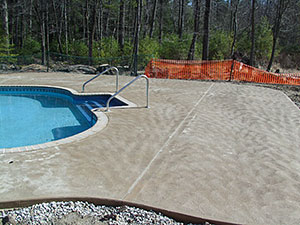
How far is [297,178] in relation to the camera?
3883mm

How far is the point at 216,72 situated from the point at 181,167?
1270 cm

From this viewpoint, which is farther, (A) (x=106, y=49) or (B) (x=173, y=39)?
(A) (x=106, y=49)

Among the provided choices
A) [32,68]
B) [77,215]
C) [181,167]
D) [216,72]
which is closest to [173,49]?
[216,72]

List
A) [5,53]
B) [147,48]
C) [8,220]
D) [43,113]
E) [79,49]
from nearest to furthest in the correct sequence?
1. [8,220]
2. [43,113]
3. [147,48]
4. [5,53]
5. [79,49]

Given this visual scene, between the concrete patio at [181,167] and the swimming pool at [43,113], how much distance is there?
1559 millimetres

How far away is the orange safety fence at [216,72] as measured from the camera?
15.5 m

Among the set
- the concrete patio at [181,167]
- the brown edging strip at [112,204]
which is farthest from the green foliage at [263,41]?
the brown edging strip at [112,204]

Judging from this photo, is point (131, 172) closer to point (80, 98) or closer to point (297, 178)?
point (297, 178)

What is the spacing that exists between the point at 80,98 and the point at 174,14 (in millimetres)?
37644

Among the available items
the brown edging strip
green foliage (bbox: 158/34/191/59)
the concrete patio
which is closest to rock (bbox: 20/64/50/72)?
green foliage (bbox: 158/34/191/59)

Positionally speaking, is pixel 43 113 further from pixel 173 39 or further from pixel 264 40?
pixel 264 40

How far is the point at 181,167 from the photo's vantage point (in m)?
4.11

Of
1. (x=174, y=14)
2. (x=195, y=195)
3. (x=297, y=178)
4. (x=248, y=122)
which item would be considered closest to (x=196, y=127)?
(x=248, y=122)

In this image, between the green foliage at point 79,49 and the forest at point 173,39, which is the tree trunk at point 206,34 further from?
the green foliage at point 79,49
